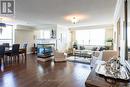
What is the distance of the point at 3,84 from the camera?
3264 millimetres

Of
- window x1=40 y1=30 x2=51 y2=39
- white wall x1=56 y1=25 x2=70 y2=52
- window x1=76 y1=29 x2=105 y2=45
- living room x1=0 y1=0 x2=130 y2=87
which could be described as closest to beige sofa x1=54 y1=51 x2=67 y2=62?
living room x1=0 y1=0 x2=130 y2=87

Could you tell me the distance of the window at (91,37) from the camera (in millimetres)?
9943

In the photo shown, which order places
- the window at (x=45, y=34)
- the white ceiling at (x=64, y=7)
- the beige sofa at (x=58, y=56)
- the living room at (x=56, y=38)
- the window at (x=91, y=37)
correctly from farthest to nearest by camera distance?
the window at (x=45, y=34) < the window at (x=91, y=37) < the beige sofa at (x=58, y=56) < the living room at (x=56, y=38) < the white ceiling at (x=64, y=7)

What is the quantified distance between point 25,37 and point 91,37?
19.9ft

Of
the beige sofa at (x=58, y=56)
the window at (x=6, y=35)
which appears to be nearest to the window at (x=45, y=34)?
the window at (x=6, y=35)

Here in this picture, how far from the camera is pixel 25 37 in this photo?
10.2 metres

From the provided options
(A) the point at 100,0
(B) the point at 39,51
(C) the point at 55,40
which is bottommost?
(B) the point at 39,51

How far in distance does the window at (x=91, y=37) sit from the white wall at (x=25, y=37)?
4437 millimetres

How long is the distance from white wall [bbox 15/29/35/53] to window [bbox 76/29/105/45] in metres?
4.44

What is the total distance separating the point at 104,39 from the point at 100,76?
8927 millimetres

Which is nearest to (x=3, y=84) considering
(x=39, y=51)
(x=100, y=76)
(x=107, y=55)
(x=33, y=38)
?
(x=100, y=76)

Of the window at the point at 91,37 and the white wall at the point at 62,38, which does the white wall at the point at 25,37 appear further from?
the window at the point at 91,37

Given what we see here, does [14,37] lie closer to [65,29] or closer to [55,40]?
[55,40]

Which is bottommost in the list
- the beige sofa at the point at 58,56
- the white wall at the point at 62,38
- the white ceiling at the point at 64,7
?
the beige sofa at the point at 58,56
